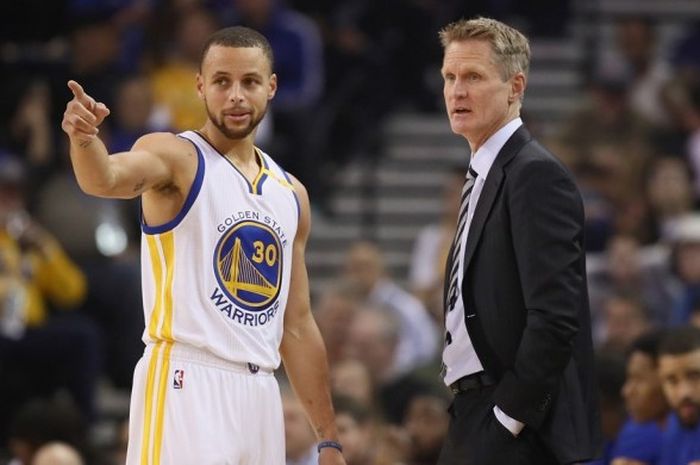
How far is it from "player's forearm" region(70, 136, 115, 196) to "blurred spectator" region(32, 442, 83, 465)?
3.69 meters

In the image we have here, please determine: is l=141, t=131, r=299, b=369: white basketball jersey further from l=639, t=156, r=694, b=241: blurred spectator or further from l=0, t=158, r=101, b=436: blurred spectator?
l=639, t=156, r=694, b=241: blurred spectator

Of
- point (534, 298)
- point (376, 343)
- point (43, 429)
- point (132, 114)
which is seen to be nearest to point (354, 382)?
point (376, 343)

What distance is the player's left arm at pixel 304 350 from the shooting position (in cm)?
670

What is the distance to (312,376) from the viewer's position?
6750mm

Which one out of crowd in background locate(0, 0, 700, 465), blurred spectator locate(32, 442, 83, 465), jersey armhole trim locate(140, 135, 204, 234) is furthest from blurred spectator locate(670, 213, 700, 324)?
jersey armhole trim locate(140, 135, 204, 234)

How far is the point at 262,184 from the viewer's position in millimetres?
6500

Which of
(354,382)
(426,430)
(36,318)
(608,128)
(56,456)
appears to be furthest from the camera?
(608,128)

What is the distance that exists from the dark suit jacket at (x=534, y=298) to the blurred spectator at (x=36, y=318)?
5628mm

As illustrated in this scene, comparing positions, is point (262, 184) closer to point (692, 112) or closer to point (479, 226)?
point (479, 226)

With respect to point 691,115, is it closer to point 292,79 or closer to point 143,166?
Answer: point 292,79

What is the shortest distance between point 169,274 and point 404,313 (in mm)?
6306

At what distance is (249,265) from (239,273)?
0.06m

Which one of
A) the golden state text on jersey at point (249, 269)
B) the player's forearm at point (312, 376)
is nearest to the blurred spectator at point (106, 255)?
the player's forearm at point (312, 376)

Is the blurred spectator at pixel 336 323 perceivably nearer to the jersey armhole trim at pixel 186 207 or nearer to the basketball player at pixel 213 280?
the basketball player at pixel 213 280
